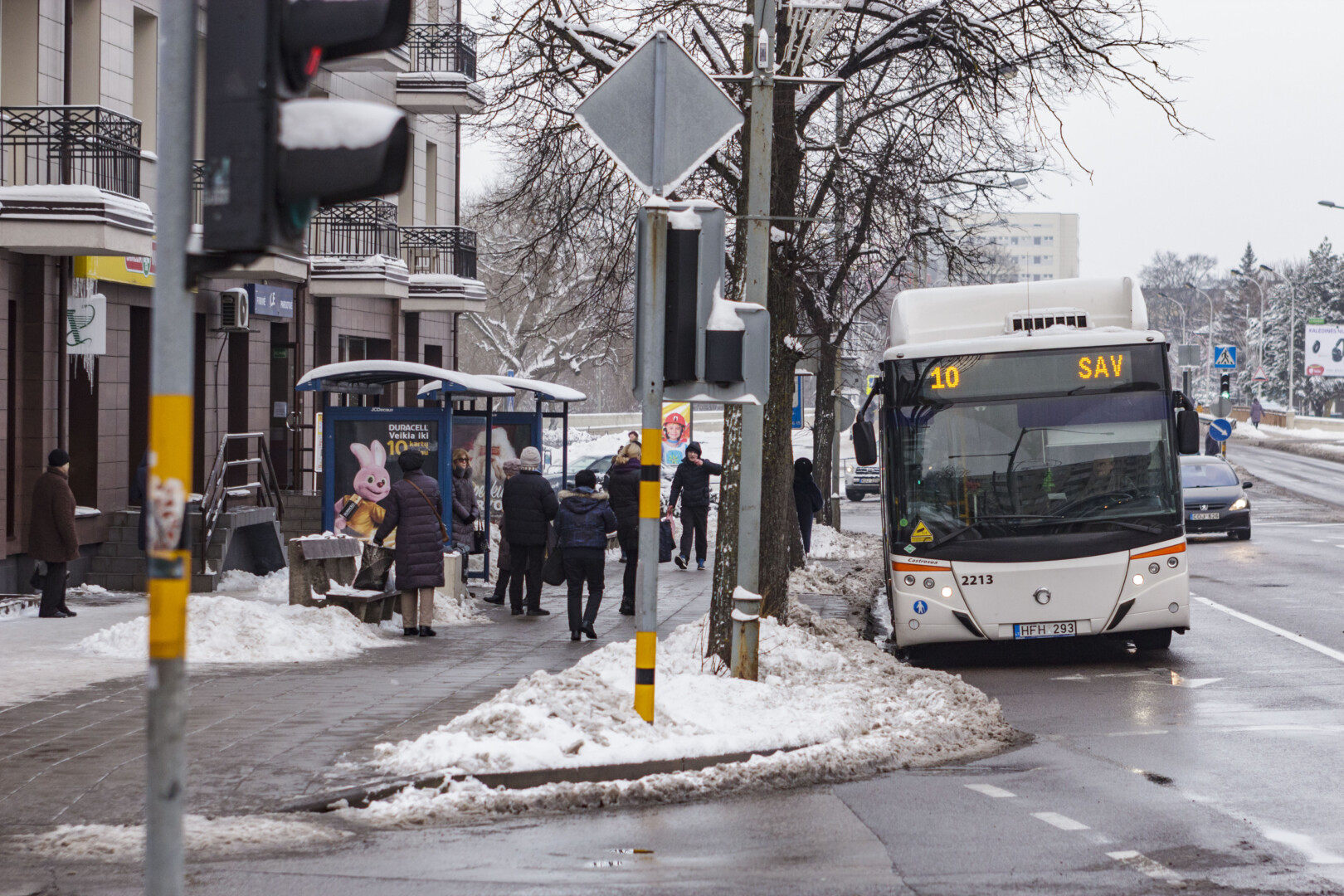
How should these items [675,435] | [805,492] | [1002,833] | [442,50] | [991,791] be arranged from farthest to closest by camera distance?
[442,50]
[675,435]
[805,492]
[991,791]
[1002,833]

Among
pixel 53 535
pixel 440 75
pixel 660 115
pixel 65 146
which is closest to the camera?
pixel 660 115

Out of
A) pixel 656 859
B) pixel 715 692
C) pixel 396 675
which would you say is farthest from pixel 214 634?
pixel 656 859

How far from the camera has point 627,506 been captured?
18250 millimetres

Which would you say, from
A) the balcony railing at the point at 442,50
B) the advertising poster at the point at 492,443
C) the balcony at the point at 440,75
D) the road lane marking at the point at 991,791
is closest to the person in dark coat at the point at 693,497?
the advertising poster at the point at 492,443

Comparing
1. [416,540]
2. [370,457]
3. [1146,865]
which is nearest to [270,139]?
[1146,865]

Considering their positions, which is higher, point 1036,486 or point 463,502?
point 1036,486

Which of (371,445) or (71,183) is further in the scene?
(71,183)

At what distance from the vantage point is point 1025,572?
1312 centimetres

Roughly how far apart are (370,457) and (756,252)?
29.5 ft

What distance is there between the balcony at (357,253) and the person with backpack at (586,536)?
13.3 meters

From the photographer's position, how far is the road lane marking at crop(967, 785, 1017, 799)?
7.59 m

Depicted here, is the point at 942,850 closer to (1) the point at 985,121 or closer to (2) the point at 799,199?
(1) the point at 985,121

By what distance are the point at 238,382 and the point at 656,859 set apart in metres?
19.3

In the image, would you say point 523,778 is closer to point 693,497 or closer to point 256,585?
point 256,585
